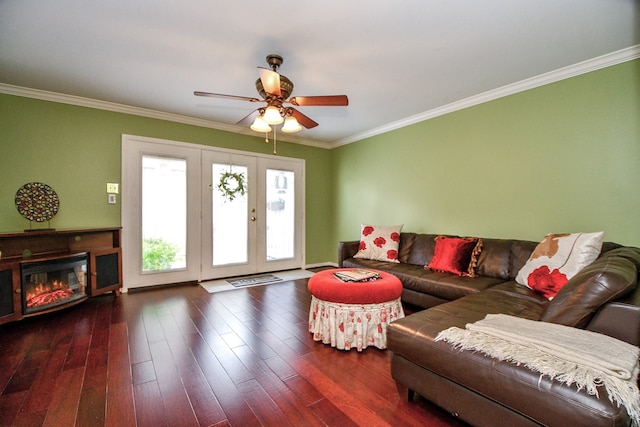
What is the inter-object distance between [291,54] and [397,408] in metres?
2.74

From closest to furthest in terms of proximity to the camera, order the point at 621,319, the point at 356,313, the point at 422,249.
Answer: the point at 621,319, the point at 356,313, the point at 422,249

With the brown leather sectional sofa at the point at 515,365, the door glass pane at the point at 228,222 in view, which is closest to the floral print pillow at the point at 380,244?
the brown leather sectional sofa at the point at 515,365

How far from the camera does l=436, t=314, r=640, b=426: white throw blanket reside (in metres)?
1.00

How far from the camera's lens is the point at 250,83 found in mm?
3021

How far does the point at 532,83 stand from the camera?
292cm

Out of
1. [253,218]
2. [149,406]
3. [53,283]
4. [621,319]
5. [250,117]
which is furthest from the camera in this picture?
[253,218]

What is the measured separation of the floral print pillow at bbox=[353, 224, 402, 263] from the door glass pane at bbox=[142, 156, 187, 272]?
262cm

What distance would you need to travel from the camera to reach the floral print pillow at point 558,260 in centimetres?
211

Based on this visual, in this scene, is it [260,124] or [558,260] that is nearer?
[558,260]

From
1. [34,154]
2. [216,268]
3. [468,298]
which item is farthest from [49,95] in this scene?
[468,298]

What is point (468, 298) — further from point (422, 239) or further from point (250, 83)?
point (250, 83)

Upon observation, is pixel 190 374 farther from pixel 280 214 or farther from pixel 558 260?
pixel 280 214

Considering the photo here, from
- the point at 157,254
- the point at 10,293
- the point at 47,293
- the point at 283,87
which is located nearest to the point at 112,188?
the point at 157,254

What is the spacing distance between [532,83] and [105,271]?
208 inches
